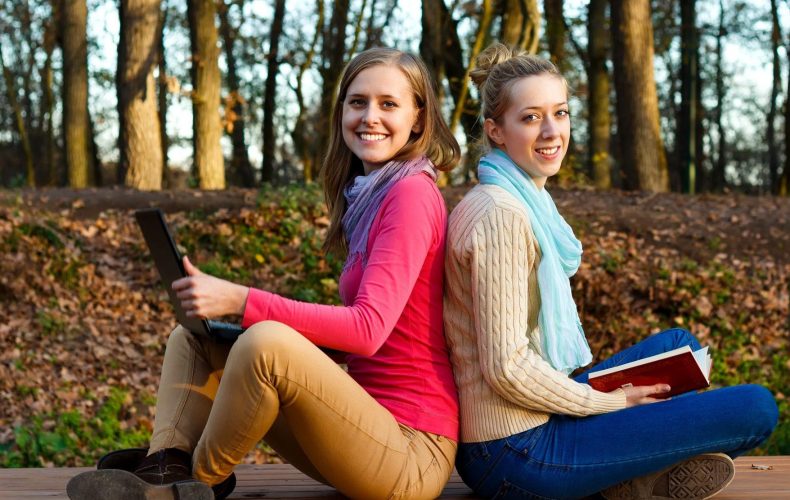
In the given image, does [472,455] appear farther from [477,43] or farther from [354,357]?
[477,43]

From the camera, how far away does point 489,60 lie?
10.6ft

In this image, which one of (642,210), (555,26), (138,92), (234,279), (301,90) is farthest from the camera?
(301,90)

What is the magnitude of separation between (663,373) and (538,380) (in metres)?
0.41

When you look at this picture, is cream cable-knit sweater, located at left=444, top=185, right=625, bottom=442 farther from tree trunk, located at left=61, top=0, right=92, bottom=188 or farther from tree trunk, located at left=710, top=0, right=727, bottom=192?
tree trunk, located at left=710, top=0, right=727, bottom=192

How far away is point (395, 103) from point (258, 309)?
849mm

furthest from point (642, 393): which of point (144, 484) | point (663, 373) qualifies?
point (144, 484)

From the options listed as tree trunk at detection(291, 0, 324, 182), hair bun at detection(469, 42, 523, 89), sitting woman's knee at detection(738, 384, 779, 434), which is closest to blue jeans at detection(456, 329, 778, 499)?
sitting woman's knee at detection(738, 384, 779, 434)

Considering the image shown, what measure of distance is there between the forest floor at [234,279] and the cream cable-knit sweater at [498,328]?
352 centimetres

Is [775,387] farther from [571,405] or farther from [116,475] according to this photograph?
[116,475]

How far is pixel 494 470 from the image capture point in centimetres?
295

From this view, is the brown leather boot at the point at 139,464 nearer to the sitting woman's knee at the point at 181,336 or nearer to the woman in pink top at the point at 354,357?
the woman in pink top at the point at 354,357

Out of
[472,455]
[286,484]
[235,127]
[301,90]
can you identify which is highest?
[301,90]

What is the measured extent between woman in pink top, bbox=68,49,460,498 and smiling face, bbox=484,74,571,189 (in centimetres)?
26

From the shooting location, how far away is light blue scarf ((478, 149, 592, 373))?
2.94 meters
